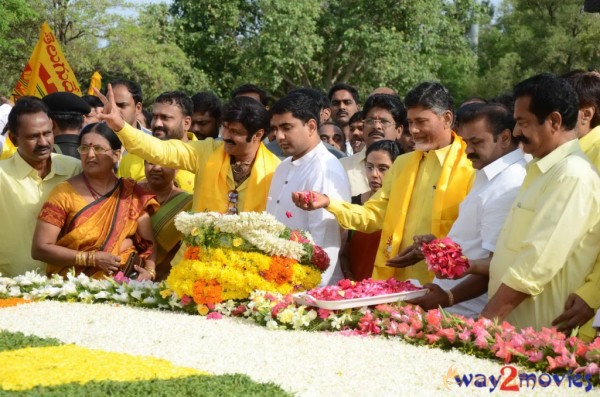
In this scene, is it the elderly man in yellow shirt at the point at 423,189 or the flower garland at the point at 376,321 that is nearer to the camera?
the flower garland at the point at 376,321

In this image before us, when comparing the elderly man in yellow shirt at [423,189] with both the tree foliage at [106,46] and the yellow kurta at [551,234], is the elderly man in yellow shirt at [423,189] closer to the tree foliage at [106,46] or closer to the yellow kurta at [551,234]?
the yellow kurta at [551,234]

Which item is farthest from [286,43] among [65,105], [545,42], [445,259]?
[445,259]

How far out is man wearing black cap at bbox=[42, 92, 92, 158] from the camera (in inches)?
328

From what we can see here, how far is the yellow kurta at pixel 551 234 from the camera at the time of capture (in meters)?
4.70

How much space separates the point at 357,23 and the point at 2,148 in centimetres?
2583

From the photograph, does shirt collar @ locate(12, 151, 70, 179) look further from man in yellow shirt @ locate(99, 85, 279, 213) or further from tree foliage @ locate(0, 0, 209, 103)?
tree foliage @ locate(0, 0, 209, 103)

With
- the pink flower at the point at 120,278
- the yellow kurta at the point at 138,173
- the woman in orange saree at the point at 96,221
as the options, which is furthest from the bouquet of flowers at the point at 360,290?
the yellow kurta at the point at 138,173

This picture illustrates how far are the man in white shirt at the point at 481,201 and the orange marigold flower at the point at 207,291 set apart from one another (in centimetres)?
128

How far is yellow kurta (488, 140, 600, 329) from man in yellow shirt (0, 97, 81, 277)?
13.0ft

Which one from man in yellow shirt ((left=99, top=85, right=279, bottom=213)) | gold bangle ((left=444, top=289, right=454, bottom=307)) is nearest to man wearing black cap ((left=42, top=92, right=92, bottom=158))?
man in yellow shirt ((left=99, top=85, right=279, bottom=213))

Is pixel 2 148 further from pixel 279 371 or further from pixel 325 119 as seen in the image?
pixel 279 371

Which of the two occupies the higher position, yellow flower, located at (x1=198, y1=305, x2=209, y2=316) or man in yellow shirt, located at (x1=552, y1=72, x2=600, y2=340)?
man in yellow shirt, located at (x1=552, y1=72, x2=600, y2=340)

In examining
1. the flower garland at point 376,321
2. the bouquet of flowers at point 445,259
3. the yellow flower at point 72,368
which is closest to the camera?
the yellow flower at point 72,368

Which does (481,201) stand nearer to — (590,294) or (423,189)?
(423,189)
